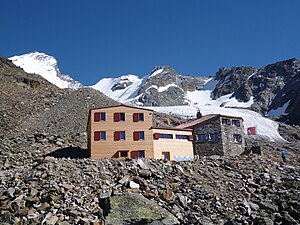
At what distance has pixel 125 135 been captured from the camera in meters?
40.6

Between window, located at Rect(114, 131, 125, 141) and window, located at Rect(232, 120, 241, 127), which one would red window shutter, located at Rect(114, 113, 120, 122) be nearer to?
window, located at Rect(114, 131, 125, 141)

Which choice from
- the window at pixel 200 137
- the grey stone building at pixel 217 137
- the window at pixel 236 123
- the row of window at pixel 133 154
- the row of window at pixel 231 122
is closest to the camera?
the row of window at pixel 133 154

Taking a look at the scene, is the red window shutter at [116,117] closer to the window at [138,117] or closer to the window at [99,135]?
the window at [138,117]

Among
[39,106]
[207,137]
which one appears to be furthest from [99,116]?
[39,106]

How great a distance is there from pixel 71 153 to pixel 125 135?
28.1ft

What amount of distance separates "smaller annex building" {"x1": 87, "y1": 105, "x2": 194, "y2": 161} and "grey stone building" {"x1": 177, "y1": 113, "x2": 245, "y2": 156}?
965 centimetres

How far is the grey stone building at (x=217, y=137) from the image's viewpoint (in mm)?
50688

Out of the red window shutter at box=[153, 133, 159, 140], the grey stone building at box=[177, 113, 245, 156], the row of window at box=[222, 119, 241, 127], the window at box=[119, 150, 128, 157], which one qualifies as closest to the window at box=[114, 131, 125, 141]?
the window at box=[119, 150, 128, 157]

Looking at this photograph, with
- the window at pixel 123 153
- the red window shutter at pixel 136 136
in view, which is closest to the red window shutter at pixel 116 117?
the red window shutter at pixel 136 136

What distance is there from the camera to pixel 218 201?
30344 mm

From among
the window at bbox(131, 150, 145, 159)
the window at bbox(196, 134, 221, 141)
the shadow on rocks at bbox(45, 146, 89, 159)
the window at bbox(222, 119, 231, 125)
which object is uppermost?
the window at bbox(222, 119, 231, 125)

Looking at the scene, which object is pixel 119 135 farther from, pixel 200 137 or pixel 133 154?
pixel 200 137

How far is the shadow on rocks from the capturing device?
43.3 meters

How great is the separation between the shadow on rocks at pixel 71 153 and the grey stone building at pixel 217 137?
631 inches
